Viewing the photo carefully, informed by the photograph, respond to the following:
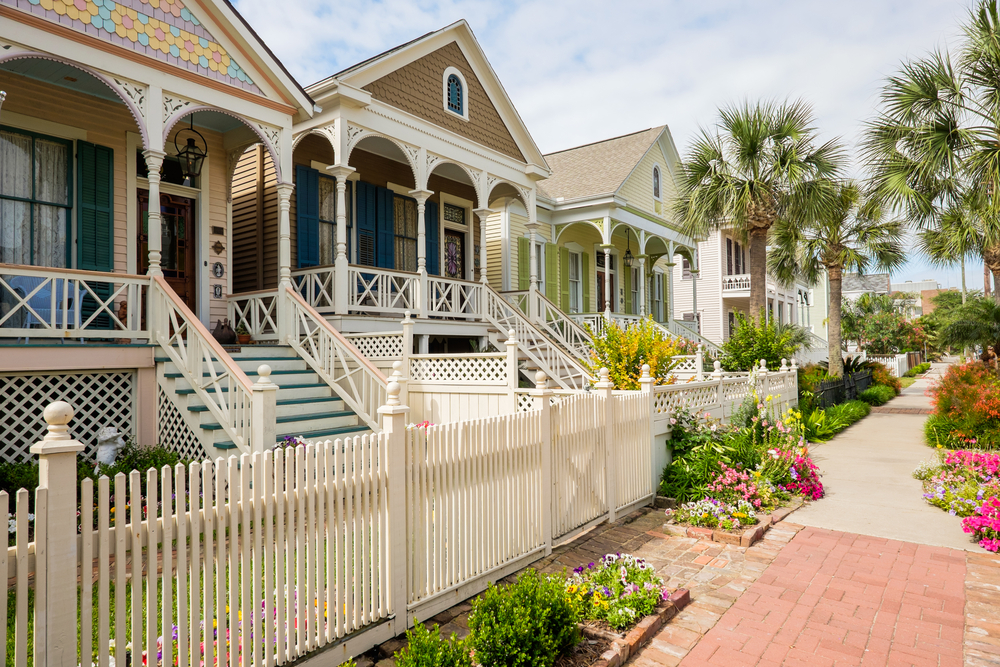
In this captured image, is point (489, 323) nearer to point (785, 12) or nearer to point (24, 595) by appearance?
point (785, 12)

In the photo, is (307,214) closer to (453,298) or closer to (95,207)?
(453,298)

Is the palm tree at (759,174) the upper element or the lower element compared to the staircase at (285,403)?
upper

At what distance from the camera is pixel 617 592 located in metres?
4.52

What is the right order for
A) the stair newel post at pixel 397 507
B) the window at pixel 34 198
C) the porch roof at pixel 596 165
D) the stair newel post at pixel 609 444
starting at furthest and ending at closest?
the porch roof at pixel 596 165 → the window at pixel 34 198 → the stair newel post at pixel 609 444 → the stair newel post at pixel 397 507

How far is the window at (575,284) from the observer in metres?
21.5

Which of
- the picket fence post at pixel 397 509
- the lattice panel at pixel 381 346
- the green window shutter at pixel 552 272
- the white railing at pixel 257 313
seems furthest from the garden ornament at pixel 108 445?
the green window shutter at pixel 552 272

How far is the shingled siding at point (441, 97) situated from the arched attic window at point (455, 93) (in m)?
0.13

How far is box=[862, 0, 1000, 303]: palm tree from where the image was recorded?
10727 millimetres

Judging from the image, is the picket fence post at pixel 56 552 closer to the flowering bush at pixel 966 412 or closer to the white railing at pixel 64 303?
the white railing at pixel 64 303

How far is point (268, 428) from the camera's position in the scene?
685 cm

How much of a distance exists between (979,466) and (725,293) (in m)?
23.8

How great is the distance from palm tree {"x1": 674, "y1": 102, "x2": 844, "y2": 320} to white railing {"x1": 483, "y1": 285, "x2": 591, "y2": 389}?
6157 mm

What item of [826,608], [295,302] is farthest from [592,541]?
[295,302]

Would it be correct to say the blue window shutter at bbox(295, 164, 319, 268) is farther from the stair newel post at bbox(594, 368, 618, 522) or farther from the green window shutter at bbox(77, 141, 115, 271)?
the stair newel post at bbox(594, 368, 618, 522)
